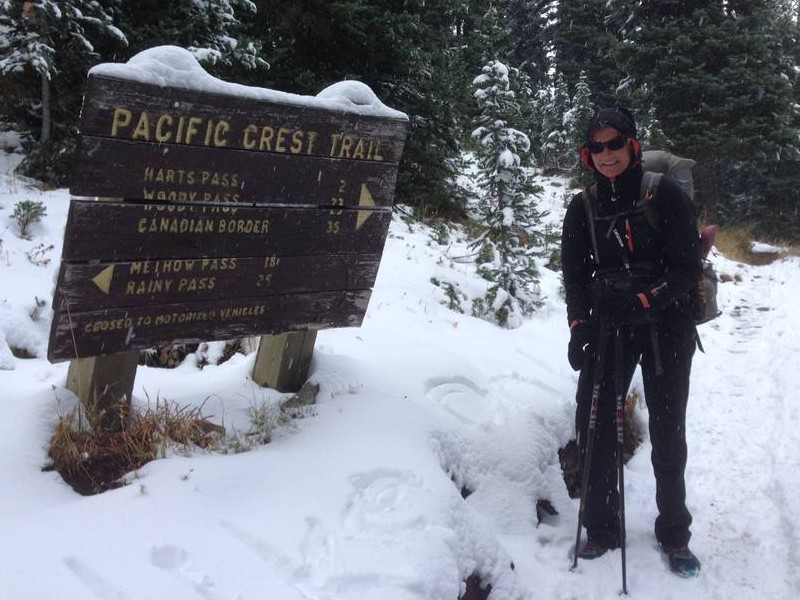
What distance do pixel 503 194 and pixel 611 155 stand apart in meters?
5.19

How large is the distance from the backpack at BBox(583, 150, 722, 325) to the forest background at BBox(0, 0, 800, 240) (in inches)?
191

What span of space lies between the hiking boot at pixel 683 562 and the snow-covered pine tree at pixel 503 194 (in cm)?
461

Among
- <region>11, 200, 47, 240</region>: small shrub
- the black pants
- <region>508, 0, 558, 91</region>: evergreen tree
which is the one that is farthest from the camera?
<region>508, 0, 558, 91</region>: evergreen tree

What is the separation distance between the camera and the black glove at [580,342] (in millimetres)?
3662

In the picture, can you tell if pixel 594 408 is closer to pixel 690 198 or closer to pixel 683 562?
pixel 683 562

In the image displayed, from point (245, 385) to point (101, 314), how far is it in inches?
52.1

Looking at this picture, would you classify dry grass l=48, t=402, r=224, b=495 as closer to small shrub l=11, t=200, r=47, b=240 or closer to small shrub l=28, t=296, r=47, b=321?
small shrub l=28, t=296, r=47, b=321

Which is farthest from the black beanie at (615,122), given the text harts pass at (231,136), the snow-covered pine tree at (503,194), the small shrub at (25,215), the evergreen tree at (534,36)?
the evergreen tree at (534,36)

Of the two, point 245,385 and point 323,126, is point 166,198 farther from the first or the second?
point 245,385

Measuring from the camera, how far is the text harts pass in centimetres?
277

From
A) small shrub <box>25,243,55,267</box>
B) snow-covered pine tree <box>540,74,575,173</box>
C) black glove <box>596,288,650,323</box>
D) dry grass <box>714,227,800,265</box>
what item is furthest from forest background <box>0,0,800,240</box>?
black glove <box>596,288,650,323</box>

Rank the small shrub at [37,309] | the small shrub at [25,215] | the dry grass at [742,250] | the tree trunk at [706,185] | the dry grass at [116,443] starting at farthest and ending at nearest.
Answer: the tree trunk at [706,185]
the dry grass at [742,250]
the small shrub at [25,215]
the small shrub at [37,309]
the dry grass at [116,443]

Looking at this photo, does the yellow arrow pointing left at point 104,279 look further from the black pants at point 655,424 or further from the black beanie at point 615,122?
the black pants at point 655,424

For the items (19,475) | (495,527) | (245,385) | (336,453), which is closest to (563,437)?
(495,527)
